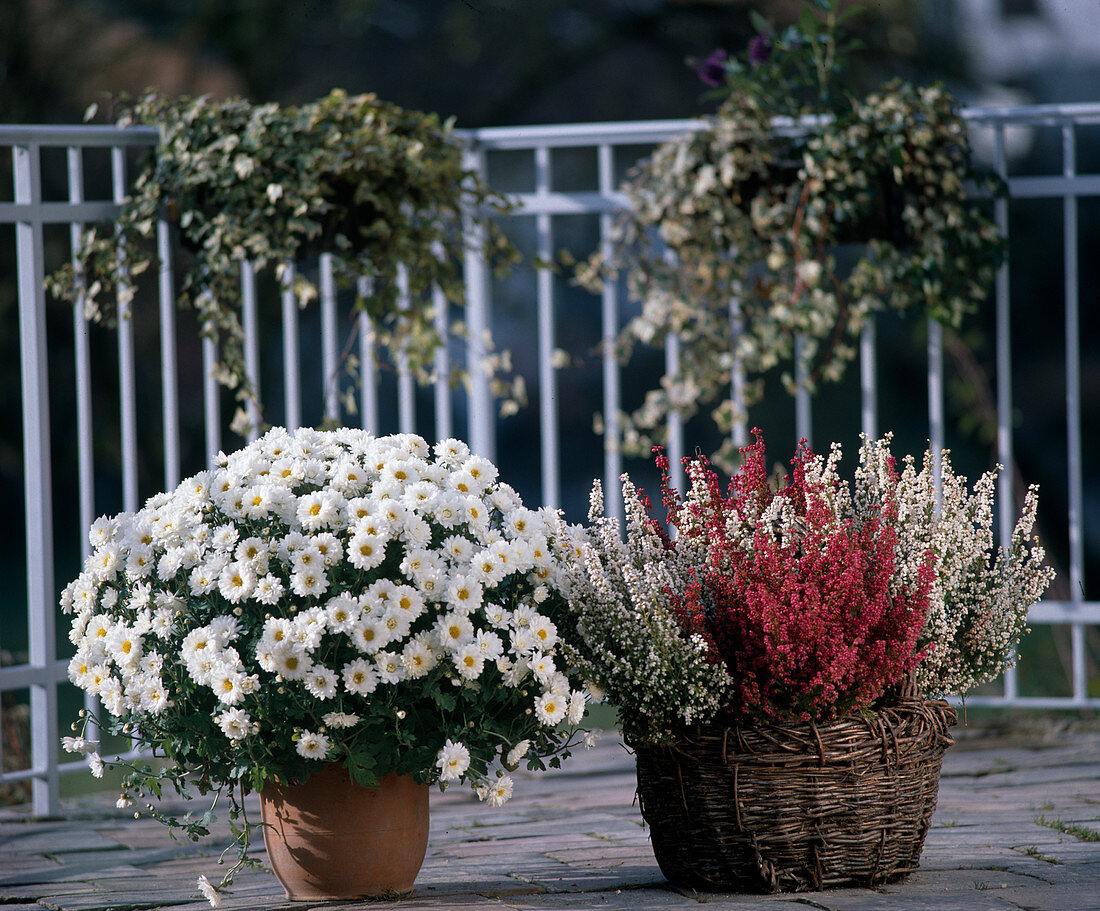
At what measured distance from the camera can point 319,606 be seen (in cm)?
223

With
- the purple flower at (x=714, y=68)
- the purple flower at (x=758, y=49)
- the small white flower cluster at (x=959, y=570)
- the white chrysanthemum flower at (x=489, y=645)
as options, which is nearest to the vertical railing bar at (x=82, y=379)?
the white chrysanthemum flower at (x=489, y=645)

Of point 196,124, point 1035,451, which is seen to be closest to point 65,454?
point 196,124

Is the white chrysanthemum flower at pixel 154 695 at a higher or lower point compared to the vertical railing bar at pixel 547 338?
lower

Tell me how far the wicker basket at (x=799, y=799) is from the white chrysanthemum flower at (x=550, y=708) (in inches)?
9.8

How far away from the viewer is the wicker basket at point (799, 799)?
229 centimetres

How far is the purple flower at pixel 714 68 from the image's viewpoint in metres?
3.95

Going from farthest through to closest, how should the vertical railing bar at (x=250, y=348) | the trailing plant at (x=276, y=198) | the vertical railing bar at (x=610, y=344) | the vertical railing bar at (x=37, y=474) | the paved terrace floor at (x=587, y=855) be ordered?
the vertical railing bar at (x=610, y=344), the vertical railing bar at (x=250, y=348), the trailing plant at (x=276, y=198), the vertical railing bar at (x=37, y=474), the paved terrace floor at (x=587, y=855)

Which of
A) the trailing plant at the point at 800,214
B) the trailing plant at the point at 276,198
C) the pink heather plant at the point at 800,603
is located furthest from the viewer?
the trailing plant at the point at 800,214

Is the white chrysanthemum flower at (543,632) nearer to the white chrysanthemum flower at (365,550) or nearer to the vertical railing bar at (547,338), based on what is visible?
the white chrysanthemum flower at (365,550)

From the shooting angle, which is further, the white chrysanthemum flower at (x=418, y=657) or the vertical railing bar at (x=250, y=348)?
the vertical railing bar at (x=250, y=348)

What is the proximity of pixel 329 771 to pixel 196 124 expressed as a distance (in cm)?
212

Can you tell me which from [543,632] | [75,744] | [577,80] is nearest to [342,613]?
[543,632]

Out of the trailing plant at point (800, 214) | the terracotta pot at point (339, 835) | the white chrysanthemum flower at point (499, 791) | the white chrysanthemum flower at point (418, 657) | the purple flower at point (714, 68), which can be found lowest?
the terracotta pot at point (339, 835)

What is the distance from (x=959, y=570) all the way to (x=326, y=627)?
4.01ft
